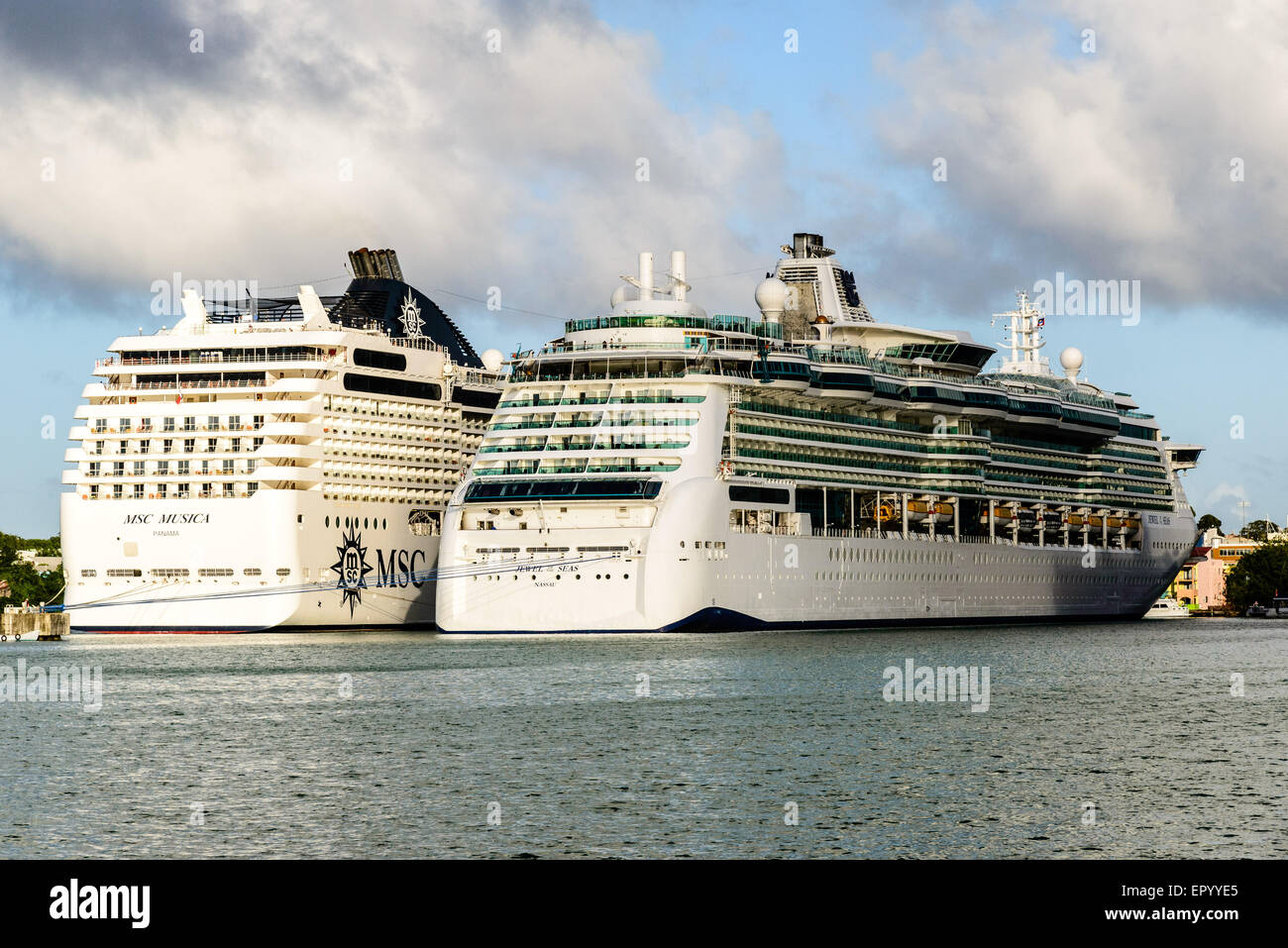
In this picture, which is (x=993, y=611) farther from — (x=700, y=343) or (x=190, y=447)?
(x=190, y=447)

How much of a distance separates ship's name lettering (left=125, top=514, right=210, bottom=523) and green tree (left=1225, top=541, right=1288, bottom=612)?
5140 inches

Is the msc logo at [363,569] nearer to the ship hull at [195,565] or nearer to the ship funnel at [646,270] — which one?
the ship hull at [195,565]

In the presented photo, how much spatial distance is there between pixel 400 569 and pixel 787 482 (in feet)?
87.7

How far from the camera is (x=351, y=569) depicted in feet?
326

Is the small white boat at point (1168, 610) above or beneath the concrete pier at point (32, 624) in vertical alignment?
beneath

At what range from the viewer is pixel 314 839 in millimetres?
30625

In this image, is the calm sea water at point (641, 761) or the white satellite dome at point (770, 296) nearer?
the calm sea water at point (641, 761)

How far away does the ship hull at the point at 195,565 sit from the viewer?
93125 millimetres

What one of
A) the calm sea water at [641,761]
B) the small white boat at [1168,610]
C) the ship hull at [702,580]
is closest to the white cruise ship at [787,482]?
the ship hull at [702,580]

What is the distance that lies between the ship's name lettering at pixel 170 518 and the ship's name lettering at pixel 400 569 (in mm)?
12054

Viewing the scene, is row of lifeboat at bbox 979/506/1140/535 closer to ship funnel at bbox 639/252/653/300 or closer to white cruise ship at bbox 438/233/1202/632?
white cruise ship at bbox 438/233/1202/632

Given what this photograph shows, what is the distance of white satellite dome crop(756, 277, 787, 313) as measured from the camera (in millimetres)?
102400

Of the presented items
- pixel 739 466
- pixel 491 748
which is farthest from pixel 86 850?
pixel 739 466
